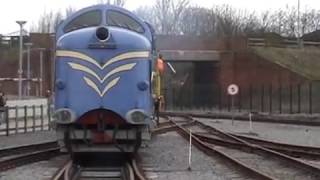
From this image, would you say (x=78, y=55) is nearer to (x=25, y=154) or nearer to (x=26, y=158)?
(x=26, y=158)

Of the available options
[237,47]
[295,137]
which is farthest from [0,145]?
[237,47]

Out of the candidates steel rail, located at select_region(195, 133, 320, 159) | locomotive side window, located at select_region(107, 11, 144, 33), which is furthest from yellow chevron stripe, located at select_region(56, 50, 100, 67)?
steel rail, located at select_region(195, 133, 320, 159)

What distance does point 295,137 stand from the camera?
30.2 m

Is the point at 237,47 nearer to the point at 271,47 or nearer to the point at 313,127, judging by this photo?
the point at 271,47

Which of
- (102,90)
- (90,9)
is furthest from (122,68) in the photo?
(90,9)

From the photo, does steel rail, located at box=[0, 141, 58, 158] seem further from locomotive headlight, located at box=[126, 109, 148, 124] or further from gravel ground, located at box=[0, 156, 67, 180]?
locomotive headlight, located at box=[126, 109, 148, 124]

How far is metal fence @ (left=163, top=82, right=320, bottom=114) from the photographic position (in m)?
57.4

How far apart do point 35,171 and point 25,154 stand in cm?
329

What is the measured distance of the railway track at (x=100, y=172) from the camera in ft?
45.4

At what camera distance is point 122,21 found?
17.0 metres

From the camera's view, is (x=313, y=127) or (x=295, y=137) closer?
(x=295, y=137)

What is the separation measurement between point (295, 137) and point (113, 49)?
16.3m

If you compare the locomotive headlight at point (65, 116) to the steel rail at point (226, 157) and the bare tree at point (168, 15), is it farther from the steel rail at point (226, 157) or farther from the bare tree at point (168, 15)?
the bare tree at point (168, 15)

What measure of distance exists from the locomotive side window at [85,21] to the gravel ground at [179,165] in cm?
369
